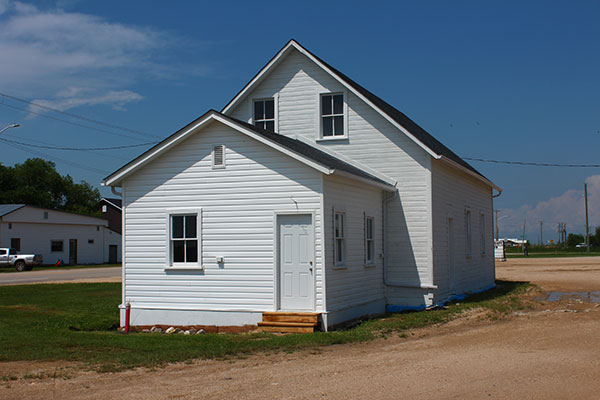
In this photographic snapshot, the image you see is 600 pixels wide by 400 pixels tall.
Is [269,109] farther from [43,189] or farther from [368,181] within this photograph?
[43,189]

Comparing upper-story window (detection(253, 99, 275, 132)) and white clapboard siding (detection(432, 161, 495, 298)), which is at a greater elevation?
upper-story window (detection(253, 99, 275, 132))

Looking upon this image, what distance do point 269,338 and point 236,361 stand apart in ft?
7.82

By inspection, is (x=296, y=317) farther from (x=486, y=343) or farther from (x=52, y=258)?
(x=52, y=258)

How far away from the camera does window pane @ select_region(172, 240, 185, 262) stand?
15.0m

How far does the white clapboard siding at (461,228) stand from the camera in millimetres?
18234

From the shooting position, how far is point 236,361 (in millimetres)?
10398

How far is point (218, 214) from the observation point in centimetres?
1467

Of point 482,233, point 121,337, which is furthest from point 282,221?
point 482,233

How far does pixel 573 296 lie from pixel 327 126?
9508 mm

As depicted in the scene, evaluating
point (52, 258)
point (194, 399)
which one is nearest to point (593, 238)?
point (52, 258)

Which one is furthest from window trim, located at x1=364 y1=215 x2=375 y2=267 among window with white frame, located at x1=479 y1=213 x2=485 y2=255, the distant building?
the distant building

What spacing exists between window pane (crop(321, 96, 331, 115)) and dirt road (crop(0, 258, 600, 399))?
803 cm

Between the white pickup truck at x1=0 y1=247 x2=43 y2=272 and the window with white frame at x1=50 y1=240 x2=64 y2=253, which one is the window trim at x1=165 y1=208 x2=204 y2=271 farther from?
the window with white frame at x1=50 y1=240 x2=64 y2=253

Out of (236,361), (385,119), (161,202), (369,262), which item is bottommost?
(236,361)
